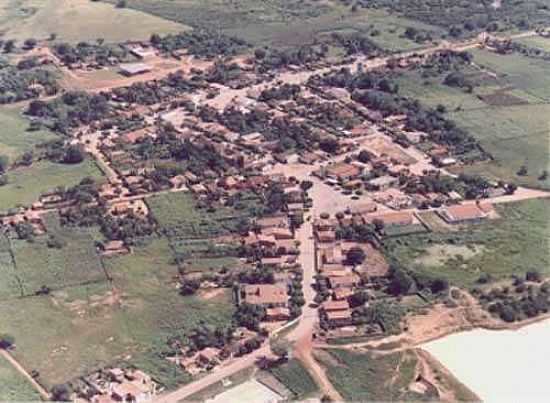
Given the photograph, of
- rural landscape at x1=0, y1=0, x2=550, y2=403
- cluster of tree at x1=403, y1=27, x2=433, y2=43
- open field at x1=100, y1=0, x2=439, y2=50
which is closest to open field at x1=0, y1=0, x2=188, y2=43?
rural landscape at x1=0, y1=0, x2=550, y2=403

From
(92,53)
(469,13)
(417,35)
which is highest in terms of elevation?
(469,13)

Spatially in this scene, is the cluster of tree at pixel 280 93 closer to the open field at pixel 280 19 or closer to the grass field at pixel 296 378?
the open field at pixel 280 19

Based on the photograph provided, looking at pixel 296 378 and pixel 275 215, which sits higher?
pixel 275 215

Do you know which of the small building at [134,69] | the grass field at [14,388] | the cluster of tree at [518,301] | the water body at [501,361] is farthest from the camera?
the small building at [134,69]

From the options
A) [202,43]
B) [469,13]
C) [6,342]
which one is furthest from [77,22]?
[6,342]

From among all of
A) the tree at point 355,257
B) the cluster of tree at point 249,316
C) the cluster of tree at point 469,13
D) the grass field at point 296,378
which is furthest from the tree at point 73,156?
the cluster of tree at point 469,13

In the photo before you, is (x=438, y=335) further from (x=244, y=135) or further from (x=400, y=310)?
(x=244, y=135)

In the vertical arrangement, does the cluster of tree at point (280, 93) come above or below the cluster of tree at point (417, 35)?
below

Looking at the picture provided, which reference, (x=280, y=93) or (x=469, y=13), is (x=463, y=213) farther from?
(x=469, y=13)
